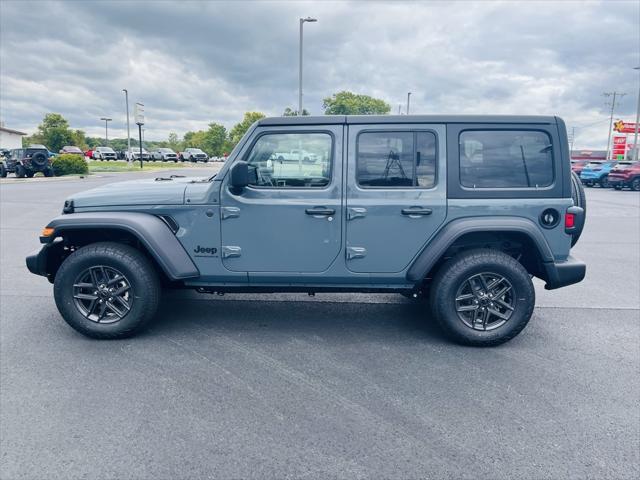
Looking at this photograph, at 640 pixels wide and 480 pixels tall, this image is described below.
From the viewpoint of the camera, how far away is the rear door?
3.88 metres

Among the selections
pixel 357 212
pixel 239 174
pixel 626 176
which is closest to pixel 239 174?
pixel 239 174

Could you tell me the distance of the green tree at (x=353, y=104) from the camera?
71.5 metres

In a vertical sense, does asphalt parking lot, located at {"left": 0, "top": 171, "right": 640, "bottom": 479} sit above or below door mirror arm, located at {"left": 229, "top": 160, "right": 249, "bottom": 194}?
below

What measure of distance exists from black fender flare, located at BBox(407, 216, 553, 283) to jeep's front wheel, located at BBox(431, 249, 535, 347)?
203 millimetres

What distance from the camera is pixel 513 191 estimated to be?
3889mm

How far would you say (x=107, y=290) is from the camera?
13.1ft

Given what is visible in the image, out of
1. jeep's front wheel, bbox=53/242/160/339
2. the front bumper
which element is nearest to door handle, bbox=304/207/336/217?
jeep's front wheel, bbox=53/242/160/339

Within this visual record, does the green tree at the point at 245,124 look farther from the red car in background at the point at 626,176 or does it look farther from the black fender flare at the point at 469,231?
the black fender flare at the point at 469,231

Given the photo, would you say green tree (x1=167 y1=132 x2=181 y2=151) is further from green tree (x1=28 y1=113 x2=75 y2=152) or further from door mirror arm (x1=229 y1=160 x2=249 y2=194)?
door mirror arm (x1=229 y1=160 x2=249 y2=194)

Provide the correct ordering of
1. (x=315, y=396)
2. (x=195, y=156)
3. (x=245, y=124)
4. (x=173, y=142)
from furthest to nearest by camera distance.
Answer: (x=173, y=142) < (x=245, y=124) < (x=195, y=156) < (x=315, y=396)

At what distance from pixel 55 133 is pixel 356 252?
256 ft

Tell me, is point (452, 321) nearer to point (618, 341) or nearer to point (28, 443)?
point (618, 341)

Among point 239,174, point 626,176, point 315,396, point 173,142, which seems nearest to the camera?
point 315,396

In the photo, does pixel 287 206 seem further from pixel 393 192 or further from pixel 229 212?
pixel 393 192
